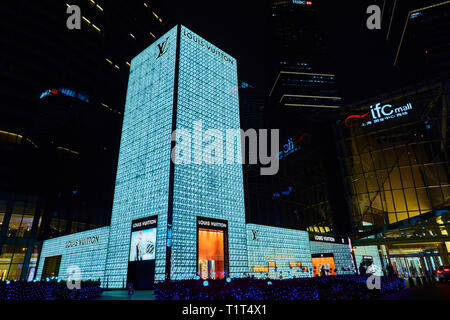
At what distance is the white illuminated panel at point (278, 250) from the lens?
90.7 ft

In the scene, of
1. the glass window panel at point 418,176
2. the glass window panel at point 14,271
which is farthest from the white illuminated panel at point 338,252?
the glass window panel at point 14,271

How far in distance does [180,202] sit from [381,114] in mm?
35574

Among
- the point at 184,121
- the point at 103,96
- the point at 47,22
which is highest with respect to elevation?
the point at 47,22

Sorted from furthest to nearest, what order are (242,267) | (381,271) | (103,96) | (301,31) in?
(301,31) < (103,96) < (381,271) < (242,267)

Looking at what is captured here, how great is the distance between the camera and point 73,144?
6525cm

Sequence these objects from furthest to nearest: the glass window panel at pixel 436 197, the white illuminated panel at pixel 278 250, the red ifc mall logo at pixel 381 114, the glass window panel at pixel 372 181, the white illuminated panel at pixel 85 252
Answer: the glass window panel at pixel 372 181 → the red ifc mall logo at pixel 381 114 → the glass window panel at pixel 436 197 → the white illuminated panel at pixel 278 250 → the white illuminated panel at pixel 85 252

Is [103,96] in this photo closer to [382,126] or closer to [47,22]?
[47,22]

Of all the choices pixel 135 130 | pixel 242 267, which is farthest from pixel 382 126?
pixel 135 130

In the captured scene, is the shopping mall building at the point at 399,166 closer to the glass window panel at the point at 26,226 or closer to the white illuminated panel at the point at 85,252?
the white illuminated panel at the point at 85,252

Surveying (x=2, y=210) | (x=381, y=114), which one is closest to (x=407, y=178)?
(x=381, y=114)

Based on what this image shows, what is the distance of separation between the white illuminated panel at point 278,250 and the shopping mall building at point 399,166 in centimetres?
924

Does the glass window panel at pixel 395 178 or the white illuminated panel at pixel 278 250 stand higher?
the glass window panel at pixel 395 178

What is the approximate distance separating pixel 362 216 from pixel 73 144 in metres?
65.5

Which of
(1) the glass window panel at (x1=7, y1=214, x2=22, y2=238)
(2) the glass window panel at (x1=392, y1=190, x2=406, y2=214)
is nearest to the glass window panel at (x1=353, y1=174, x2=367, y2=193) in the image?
(2) the glass window panel at (x1=392, y1=190, x2=406, y2=214)
